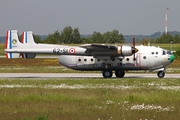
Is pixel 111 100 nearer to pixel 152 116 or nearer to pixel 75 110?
pixel 75 110

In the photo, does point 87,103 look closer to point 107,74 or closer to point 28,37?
point 107,74

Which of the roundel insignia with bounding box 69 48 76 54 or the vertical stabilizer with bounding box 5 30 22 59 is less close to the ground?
the vertical stabilizer with bounding box 5 30 22 59

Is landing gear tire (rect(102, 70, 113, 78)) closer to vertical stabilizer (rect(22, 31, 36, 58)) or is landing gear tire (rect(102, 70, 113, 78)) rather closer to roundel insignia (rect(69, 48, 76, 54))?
roundel insignia (rect(69, 48, 76, 54))

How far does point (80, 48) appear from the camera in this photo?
1431 inches

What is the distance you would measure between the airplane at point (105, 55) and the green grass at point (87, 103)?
9532 millimetres

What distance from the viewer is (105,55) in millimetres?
36312

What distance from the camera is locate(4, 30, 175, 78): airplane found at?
35750mm

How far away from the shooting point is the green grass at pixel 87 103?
1551cm

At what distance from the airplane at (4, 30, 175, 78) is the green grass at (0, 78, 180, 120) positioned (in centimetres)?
953

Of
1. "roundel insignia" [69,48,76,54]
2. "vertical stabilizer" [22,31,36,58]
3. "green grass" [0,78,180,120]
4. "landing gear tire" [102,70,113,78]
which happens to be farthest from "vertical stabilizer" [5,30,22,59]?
"green grass" [0,78,180,120]

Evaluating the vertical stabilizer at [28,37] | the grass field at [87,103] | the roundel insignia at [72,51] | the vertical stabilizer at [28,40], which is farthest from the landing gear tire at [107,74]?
the grass field at [87,103]

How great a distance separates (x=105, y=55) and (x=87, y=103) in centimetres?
1748

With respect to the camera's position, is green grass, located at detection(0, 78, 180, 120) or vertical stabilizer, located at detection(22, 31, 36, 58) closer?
green grass, located at detection(0, 78, 180, 120)

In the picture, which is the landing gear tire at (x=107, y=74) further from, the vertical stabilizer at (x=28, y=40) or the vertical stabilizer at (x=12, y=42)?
the vertical stabilizer at (x=12, y=42)
